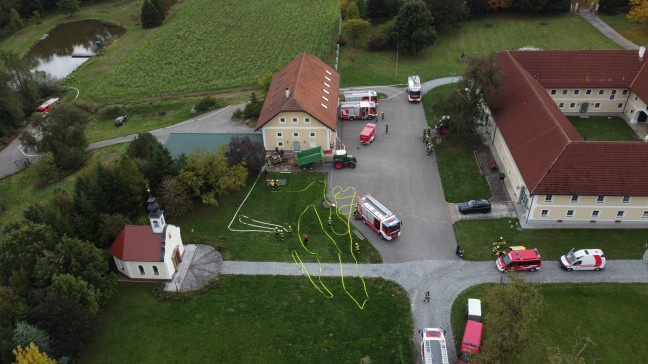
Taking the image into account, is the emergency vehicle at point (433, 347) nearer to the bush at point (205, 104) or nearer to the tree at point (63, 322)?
the tree at point (63, 322)

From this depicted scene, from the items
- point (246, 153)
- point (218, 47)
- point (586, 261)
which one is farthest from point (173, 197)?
point (218, 47)

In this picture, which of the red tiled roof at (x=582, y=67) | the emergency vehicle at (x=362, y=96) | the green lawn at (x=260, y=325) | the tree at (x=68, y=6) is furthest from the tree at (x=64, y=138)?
the tree at (x=68, y=6)

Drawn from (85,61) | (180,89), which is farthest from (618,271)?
(85,61)

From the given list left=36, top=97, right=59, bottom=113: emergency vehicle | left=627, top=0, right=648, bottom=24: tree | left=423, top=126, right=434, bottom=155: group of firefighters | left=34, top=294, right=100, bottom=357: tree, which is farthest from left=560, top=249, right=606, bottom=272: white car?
left=36, top=97, right=59, bottom=113: emergency vehicle

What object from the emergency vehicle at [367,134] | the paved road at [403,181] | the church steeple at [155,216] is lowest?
the paved road at [403,181]

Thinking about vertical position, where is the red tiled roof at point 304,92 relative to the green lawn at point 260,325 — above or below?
above

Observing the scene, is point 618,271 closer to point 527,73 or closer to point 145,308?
point 527,73

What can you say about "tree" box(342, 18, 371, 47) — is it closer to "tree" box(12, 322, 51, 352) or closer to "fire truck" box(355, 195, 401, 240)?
"fire truck" box(355, 195, 401, 240)
